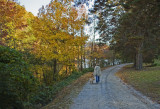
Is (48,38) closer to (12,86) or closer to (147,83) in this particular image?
(12,86)

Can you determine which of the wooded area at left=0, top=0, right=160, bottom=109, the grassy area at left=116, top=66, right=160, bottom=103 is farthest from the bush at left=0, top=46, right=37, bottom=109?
the grassy area at left=116, top=66, right=160, bottom=103

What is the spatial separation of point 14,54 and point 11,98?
7.10 ft

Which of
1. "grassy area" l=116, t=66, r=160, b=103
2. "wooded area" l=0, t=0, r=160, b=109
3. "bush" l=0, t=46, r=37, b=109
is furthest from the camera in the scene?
"grassy area" l=116, t=66, r=160, b=103

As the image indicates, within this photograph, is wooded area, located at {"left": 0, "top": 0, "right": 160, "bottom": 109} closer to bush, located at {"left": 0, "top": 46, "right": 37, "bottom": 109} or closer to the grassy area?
bush, located at {"left": 0, "top": 46, "right": 37, "bottom": 109}

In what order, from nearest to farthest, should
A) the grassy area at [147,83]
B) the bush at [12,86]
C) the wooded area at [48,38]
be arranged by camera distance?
1. the bush at [12,86]
2. the wooded area at [48,38]
3. the grassy area at [147,83]

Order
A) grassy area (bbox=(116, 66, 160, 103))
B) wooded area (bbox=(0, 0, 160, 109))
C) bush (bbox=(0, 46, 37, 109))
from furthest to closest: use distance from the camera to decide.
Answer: grassy area (bbox=(116, 66, 160, 103)) → wooded area (bbox=(0, 0, 160, 109)) → bush (bbox=(0, 46, 37, 109))

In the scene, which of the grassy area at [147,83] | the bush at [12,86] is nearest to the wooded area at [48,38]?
the bush at [12,86]

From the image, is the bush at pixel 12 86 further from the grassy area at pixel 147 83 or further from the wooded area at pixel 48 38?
the grassy area at pixel 147 83

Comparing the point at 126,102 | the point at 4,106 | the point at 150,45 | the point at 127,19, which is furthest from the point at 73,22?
the point at 150,45

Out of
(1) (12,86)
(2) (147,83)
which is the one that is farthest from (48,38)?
(2) (147,83)

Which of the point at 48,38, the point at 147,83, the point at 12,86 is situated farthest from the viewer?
the point at 48,38

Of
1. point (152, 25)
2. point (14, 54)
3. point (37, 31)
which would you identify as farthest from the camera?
point (37, 31)

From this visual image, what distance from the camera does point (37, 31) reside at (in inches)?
460

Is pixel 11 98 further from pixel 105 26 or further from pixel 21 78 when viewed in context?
pixel 105 26
